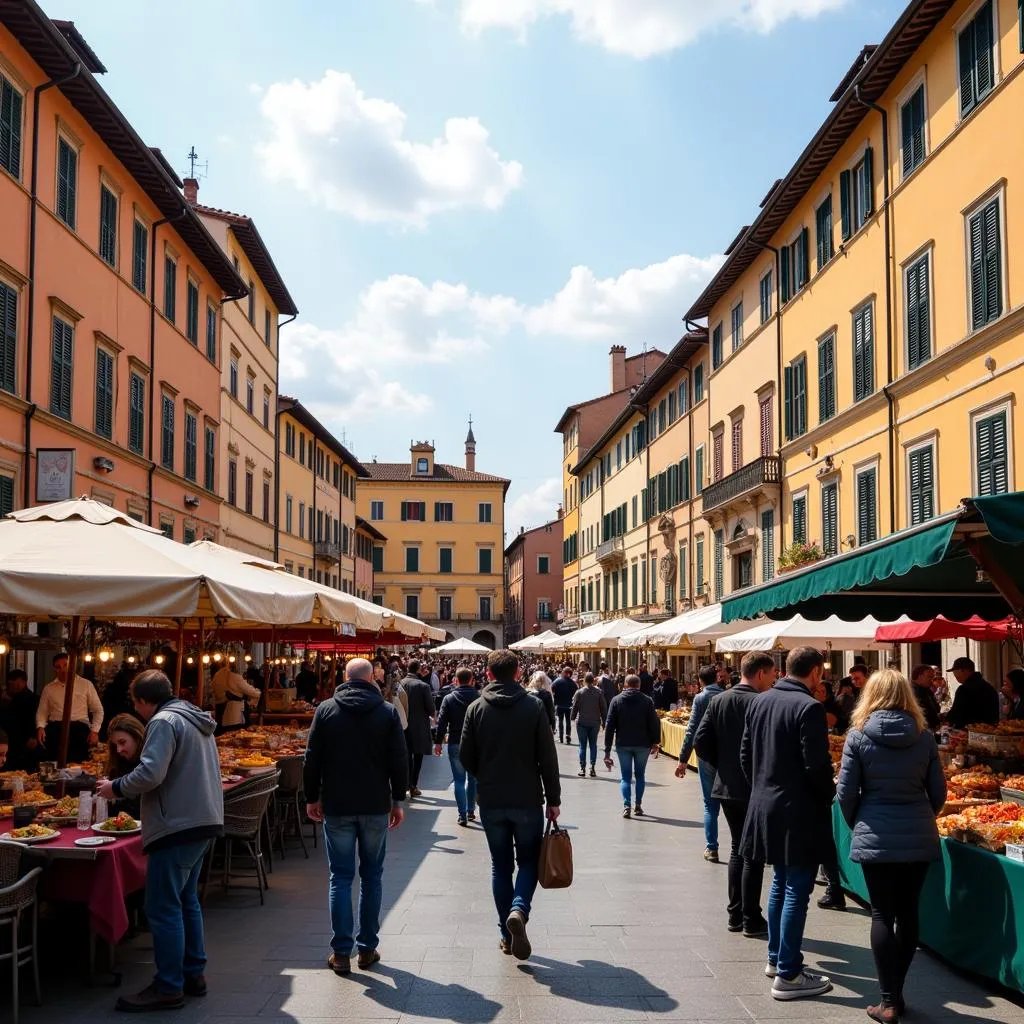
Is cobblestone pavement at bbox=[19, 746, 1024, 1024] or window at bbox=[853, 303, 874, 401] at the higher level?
window at bbox=[853, 303, 874, 401]

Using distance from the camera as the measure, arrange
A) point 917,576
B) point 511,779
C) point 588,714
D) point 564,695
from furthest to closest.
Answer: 1. point 564,695
2. point 588,714
3. point 917,576
4. point 511,779

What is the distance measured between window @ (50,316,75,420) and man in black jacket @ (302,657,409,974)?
44.7ft

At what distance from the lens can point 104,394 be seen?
71.6 ft

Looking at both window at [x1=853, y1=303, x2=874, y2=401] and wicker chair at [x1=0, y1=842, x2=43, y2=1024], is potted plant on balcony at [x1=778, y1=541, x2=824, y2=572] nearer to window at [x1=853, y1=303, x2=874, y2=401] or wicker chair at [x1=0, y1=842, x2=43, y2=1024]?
window at [x1=853, y1=303, x2=874, y2=401]

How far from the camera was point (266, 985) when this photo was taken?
6.68 metres

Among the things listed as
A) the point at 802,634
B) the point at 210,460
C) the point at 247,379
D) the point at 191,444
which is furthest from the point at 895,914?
the point at 247,379

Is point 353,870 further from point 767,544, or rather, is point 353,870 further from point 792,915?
point 767,544

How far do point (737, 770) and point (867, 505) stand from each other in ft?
50.3

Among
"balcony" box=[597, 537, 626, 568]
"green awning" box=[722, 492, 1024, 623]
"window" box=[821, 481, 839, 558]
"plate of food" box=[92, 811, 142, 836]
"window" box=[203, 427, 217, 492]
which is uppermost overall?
"window" box=[203, 427, 217, 492]

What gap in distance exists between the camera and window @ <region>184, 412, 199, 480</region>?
2806 centimetres

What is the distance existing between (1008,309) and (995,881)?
1202 cm

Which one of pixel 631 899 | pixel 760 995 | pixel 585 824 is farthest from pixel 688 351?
pixel 760 995

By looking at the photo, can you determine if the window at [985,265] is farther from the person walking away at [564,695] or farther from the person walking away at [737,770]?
the person walking away at [564,695]

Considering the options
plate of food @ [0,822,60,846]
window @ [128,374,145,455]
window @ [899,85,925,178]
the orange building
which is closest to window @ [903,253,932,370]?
window @ [899,85,925,178]
